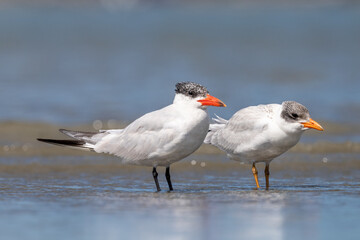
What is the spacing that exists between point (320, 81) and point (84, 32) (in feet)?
73.1

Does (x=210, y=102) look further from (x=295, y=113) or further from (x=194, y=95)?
(x=295, y=113)

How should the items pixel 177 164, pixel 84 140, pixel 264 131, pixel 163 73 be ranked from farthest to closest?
pixel 163 73
pixel 177 164
pixel 84 140
pixel 264 131

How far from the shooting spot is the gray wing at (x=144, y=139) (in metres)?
7.06

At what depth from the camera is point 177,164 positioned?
9180 mm

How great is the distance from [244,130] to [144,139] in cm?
106

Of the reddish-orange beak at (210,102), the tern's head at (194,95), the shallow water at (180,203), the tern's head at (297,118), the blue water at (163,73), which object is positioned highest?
the blue water at (163,73)

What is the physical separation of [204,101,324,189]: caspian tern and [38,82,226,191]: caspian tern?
0.57 metres

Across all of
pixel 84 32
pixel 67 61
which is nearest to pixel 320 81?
pixel 67 61

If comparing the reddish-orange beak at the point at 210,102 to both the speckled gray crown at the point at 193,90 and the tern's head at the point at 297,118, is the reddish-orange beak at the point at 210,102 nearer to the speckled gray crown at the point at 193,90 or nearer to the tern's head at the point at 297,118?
the speckled gray crown at the point at 193,90

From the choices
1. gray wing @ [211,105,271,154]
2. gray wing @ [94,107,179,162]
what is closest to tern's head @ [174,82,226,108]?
gray wing @ [94,107,179,162]

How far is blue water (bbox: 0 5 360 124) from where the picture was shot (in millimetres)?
13945

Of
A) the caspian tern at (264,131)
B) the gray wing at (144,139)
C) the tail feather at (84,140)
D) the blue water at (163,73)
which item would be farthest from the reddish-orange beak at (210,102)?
the blue water at (163,73)

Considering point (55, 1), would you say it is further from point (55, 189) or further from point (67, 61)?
point (55, 189)

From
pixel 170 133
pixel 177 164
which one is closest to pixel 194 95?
pixel 170 133
